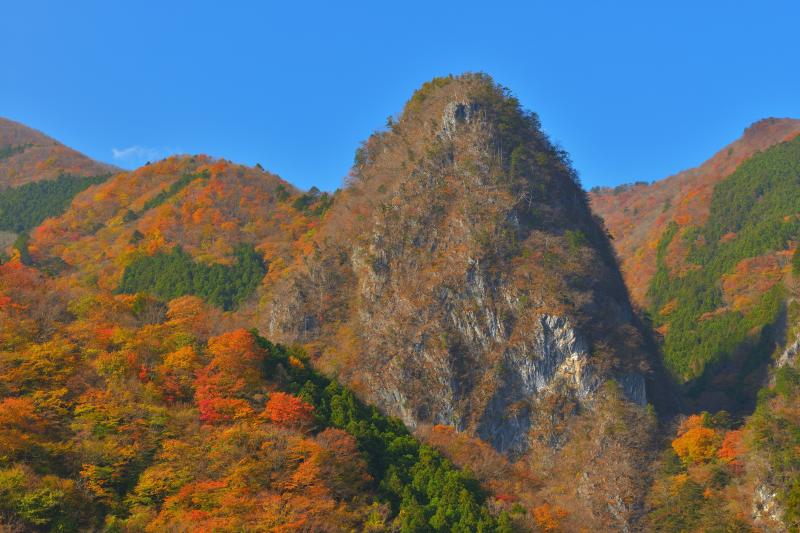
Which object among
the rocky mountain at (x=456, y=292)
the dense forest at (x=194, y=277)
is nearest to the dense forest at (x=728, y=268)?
the rocky mountain at (x=456, y=292)

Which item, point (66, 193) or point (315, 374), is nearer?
point (315, 374)

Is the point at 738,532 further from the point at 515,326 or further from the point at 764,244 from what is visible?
the point at 764,244

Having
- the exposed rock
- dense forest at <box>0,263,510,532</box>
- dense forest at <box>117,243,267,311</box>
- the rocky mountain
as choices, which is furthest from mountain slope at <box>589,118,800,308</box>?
dense forest at <box>0,263,510,532</box>

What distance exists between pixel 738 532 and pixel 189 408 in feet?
131

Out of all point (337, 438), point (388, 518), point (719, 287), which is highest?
point (719, 287)

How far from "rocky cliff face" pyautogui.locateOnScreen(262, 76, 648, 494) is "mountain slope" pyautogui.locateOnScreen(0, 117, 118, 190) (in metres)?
94.2

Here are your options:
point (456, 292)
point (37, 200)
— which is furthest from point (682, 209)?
point (37, 200)

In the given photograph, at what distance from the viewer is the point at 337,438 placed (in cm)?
4906

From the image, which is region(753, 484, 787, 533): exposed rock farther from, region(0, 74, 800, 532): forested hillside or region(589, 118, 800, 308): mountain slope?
region(589, 118, 800, 308): mountain slope

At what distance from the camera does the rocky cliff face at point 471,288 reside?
268 ft

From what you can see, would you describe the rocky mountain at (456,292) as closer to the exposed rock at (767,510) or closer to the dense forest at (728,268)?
the exposed rock at (767,510)

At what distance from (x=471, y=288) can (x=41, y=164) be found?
12959 centimetres

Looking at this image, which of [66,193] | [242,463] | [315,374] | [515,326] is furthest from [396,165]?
[66,193]

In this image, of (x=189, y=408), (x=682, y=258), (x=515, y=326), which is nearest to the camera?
(x=189, y=408)
